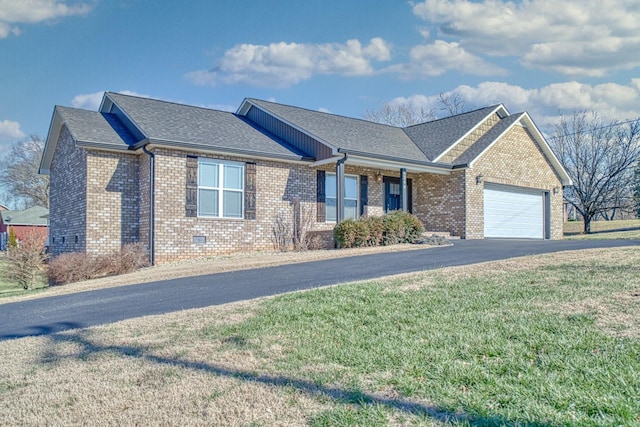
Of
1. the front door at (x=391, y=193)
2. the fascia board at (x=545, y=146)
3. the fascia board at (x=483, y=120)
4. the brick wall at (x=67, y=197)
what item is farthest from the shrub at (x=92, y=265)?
the fascia board at (x=545, y=146)

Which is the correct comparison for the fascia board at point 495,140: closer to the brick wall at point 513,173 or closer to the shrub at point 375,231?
the brick wall at point 513,173

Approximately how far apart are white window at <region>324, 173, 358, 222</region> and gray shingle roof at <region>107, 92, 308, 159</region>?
5.23 ft

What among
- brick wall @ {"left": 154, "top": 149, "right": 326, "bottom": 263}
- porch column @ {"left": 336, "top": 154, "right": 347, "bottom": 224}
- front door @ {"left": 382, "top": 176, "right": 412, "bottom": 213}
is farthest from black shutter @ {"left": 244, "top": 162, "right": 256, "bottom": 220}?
front door @ {"left": 382, "top": 176, "right": 412, "bottom": 213}

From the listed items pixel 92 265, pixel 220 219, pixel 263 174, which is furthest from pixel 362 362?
pixel 263 174

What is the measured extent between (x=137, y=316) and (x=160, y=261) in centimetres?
743

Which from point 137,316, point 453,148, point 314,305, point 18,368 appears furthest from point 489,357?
point 453,148

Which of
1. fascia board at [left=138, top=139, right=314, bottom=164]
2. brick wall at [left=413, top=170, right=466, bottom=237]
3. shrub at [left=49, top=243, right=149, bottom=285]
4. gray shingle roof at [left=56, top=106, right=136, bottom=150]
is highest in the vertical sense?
gray shingle roof at [left=56, top=106, right=136, bottom=150]

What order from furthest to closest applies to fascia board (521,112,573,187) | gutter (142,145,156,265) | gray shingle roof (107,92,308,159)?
fascia board (521,112,573,187)
gray shingle roof (107,92,308,159)
gutter (142,145,156,265)

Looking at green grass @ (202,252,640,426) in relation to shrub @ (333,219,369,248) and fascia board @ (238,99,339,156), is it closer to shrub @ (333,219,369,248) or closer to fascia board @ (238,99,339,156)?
shrub @ (333,219,369,248)

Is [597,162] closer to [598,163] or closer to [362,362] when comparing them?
[598,163]

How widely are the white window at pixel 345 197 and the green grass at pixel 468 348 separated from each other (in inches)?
431

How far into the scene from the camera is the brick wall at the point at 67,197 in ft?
50.8

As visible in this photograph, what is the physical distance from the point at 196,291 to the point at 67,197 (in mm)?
10499

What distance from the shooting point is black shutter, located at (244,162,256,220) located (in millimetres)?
16141
